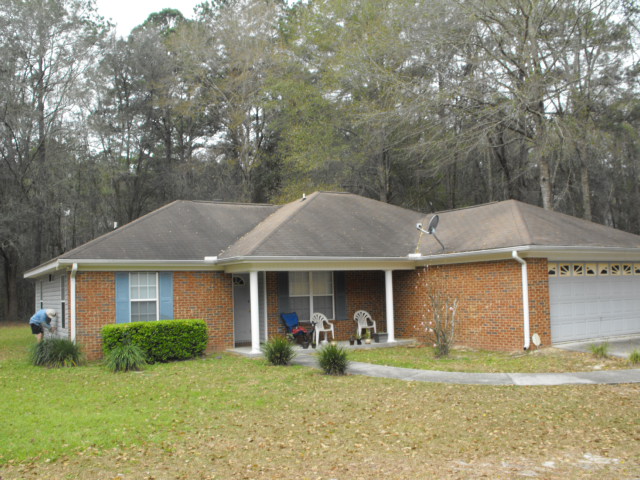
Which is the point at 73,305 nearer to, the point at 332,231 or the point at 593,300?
the point at 332,231

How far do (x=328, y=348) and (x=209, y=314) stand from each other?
17.5 ft

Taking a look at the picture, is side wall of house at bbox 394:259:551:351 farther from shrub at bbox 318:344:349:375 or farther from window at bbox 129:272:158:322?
window at bbox 129:272:158:322

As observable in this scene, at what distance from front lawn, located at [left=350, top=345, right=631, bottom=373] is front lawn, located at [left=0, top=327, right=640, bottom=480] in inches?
72.2

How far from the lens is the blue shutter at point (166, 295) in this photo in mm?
14938

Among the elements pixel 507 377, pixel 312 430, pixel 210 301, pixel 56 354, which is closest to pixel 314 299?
pixel 210 301

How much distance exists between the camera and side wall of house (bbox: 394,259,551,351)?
13469mm

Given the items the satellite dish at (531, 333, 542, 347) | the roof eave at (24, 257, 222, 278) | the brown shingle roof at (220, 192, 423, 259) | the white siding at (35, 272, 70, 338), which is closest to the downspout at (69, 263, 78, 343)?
the roof eave at (24, 257, 222, 278)

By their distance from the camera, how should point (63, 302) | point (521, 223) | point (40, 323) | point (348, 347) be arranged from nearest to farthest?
point (521, 223), point (348, 347), point (40, 323), point (63, 302)

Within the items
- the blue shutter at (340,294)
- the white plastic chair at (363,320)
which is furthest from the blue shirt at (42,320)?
the white plastic chair at (363,320)

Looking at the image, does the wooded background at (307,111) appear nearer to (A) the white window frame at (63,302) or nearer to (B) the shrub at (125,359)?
(A) the white window frame at (63,302)

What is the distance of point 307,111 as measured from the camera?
1118 inches

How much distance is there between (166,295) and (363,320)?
566cm

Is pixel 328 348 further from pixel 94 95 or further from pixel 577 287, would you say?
pixel 94 95

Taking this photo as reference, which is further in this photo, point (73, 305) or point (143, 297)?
point (143, 297)
